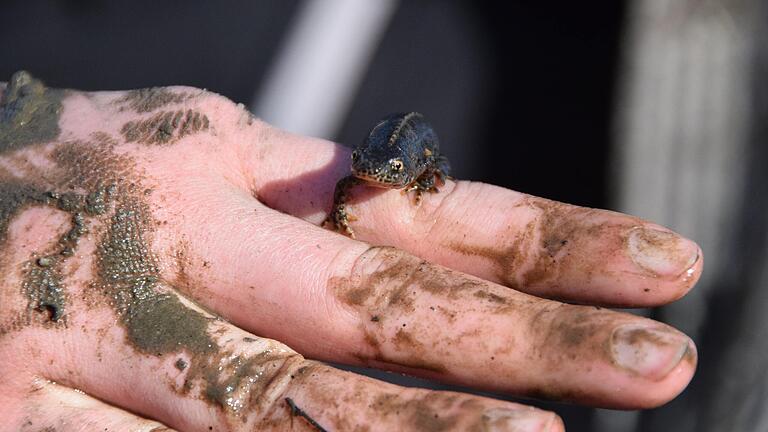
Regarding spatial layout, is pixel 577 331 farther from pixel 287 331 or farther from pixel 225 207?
pixel 225 207

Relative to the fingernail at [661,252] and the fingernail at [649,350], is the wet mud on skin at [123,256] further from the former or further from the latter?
the fingernail at [661,252]

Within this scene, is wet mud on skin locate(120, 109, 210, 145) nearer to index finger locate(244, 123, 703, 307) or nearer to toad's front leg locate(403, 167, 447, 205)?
index finger locate(244, 123, 703, 307)

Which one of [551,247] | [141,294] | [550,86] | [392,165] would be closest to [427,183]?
[392,165]

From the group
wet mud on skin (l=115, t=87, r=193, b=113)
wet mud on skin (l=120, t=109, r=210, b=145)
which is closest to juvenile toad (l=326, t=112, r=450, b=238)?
wet mud on skin (l=120, t=109, r=210, b=145)

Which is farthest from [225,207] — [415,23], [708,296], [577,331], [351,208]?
[415,23]

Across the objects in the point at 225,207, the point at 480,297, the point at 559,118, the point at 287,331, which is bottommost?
the point at 287,331
